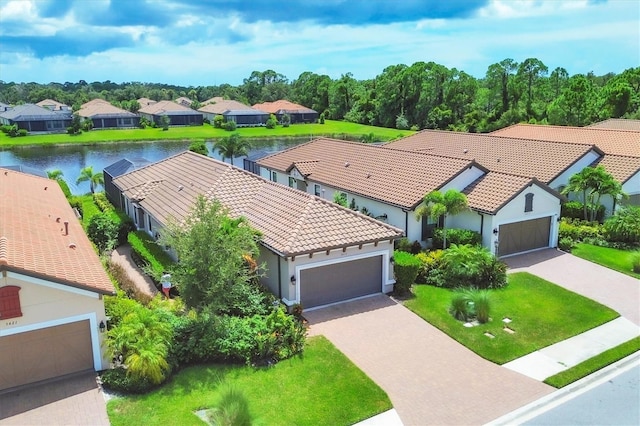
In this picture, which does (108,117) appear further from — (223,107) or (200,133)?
(223,107)

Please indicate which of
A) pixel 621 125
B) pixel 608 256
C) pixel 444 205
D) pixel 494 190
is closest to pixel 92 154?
pixel 444 205

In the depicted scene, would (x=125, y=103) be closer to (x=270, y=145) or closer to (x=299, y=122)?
(x=299, y=122)

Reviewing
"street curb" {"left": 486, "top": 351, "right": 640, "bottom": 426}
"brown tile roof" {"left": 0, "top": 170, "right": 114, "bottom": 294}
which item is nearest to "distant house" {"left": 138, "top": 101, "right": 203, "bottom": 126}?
"brown tile roof" {"left": 0, "top": 170, "right": 114, "bottom": 294}

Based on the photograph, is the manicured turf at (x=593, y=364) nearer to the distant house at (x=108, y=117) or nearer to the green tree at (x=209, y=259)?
the green tree at (x=209, y=259)

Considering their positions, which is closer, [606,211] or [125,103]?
[606,211]

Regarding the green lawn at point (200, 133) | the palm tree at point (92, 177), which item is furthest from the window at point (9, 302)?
the green lawn at point (200, 133)

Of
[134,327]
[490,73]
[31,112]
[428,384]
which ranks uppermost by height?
[490,73]

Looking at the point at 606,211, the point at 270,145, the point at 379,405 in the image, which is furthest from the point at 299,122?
the point at 379,405

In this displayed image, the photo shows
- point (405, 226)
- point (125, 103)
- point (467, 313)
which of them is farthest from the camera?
point (125, 103)
